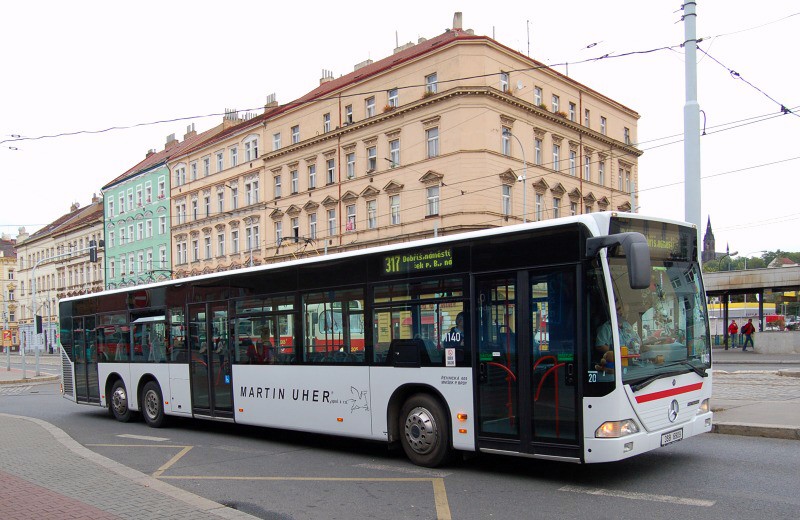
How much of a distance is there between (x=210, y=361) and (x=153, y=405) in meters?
2.47

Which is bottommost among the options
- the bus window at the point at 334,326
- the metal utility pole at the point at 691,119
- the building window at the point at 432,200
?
the bus window at the point at 334,326

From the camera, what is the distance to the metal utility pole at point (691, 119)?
12.1m

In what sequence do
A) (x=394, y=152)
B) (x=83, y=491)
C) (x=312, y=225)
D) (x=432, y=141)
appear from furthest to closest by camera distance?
(x=312, y=225), (x=394, y=152), (x=432, y=141), (x=83, y=491)

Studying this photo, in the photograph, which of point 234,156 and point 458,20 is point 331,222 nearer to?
point 234,156

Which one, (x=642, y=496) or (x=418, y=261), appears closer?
(x=642, y=496)

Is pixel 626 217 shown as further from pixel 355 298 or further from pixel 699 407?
pixel 355 298

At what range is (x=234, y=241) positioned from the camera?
5597 centimetres

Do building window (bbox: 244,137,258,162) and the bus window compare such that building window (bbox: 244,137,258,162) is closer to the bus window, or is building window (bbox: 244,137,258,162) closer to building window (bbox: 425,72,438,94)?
building window (bbox: 425,72,438,94)

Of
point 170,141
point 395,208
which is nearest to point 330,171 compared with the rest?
point 395,208

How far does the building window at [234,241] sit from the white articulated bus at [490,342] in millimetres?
43986

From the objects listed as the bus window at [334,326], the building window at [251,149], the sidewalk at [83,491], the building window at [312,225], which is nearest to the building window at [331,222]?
the building window at [312,225]

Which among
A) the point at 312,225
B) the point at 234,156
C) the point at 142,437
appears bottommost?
the point at 142,437

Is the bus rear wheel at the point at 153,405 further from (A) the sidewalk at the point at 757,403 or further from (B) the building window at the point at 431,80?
(B) the building window at the point at 431,80

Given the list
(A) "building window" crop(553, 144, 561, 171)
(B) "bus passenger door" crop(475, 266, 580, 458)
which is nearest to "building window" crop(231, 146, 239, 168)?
(A) "building window" crop(553, 144, 561, 171)
